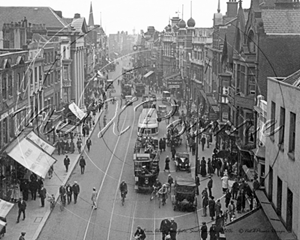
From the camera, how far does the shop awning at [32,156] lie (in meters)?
35.5

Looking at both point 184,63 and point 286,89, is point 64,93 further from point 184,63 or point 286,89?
point 286,89

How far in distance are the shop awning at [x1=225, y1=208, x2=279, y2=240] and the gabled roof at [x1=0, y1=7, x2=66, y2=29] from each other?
5922 centimetres

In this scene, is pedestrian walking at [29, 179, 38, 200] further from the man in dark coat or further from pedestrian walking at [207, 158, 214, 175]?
pedestrian walking at [207, 158, 214, 175]

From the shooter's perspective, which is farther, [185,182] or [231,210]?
[185,182]

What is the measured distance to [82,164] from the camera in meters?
42.4

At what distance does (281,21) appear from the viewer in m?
42.3

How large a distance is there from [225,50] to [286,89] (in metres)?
34.5

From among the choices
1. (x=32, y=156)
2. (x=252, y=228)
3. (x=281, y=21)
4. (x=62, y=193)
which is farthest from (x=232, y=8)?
(x=252, y=228)

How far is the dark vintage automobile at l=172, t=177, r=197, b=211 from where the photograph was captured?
3494cm

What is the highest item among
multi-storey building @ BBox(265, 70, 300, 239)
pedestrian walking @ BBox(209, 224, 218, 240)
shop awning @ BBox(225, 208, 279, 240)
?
multi-storey building @ BBox(265, 70, 300, 239)

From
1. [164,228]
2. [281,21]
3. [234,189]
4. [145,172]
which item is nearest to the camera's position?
[164,228]

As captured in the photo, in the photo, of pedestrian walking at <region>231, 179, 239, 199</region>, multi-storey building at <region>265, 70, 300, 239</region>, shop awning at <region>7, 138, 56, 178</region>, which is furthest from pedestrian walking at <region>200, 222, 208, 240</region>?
shop awning at <region>7, 138, 56, 178</region>

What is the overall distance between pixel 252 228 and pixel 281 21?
21.7 metres

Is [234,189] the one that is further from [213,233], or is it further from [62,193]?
[62,193]
